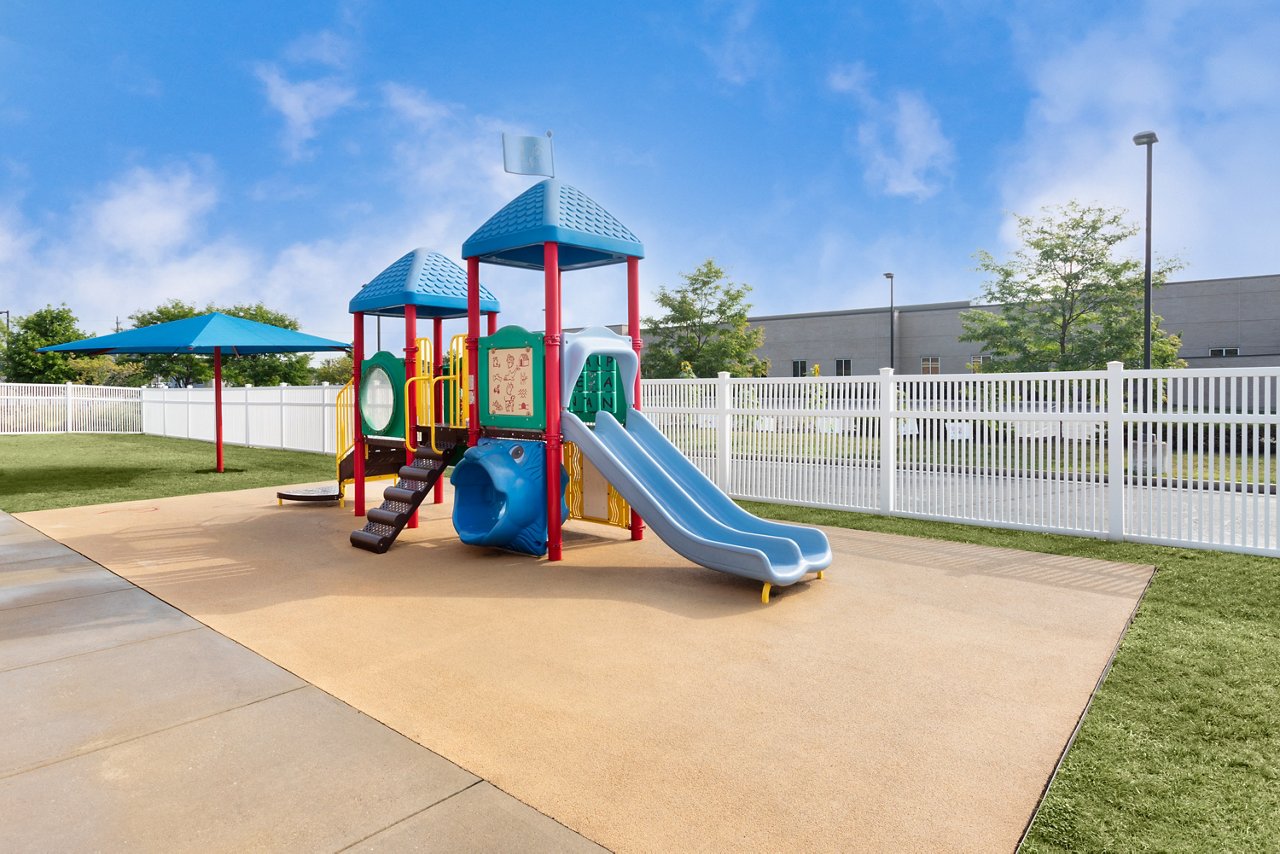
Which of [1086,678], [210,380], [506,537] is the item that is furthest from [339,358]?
[1086,678]

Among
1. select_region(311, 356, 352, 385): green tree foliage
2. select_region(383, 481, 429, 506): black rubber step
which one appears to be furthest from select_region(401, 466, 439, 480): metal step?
select_region(311, 356, 352, 385): green tree foliage

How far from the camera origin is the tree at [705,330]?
31.7 metres

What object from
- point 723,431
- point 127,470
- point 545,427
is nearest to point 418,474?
point 545,427

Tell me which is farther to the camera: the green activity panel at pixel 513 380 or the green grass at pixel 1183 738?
the green activity panel at pixel 513 380

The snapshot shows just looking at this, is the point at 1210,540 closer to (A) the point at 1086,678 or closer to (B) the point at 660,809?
(A) the point at 1086,678

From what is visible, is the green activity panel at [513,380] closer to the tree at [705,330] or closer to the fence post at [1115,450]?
the fence post at [1115,450]

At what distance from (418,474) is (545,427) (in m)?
1.59

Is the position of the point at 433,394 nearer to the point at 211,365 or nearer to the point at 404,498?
the point at 404,498

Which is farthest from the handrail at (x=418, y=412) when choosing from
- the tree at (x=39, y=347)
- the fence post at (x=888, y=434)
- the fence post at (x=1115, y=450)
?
the tree at (x=39, y=347)

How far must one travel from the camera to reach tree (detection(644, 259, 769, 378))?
31.7 m

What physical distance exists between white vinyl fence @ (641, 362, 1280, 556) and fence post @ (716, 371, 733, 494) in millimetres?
20

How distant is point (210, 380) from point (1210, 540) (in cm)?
4365

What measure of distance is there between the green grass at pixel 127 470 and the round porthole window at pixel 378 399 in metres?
4.28

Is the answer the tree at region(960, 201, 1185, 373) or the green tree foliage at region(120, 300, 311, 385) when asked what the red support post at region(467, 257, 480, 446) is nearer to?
the tree at region(960, 201, 1185, 373)
